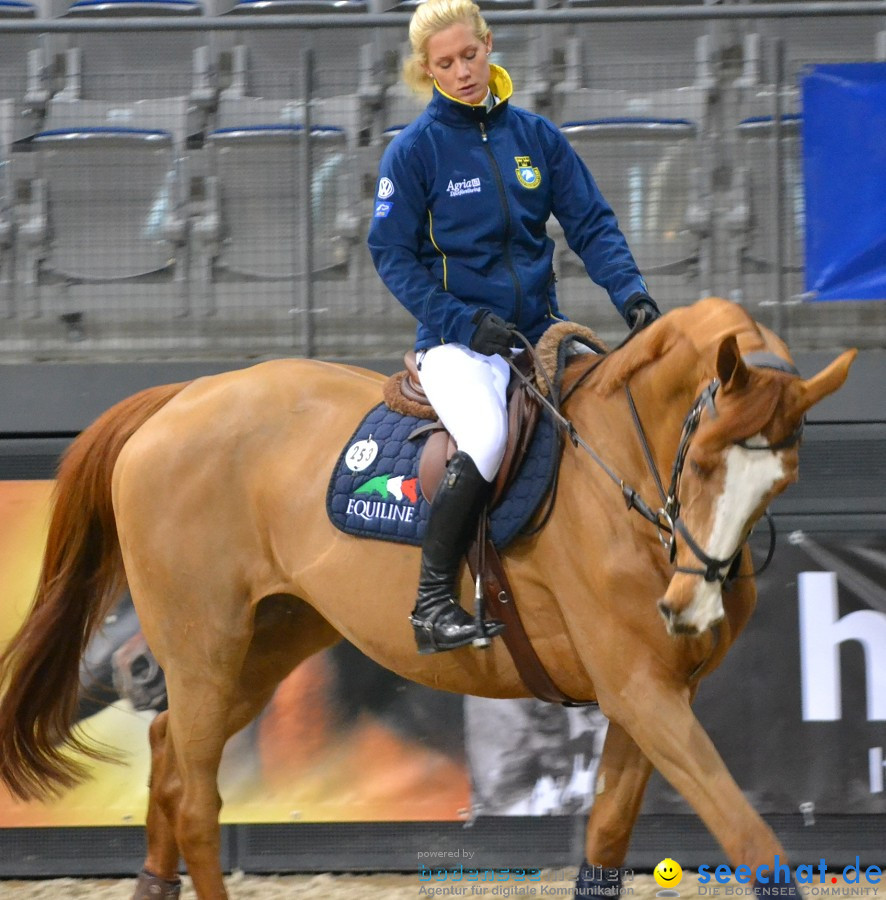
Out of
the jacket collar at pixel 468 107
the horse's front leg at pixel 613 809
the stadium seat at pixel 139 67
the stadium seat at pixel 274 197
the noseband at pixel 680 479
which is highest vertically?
the stadium seat at pixel 139 67

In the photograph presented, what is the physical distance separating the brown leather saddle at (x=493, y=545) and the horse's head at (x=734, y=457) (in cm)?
70

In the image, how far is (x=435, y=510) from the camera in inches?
141

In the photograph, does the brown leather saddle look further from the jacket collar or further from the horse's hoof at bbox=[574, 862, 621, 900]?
the jacket collar

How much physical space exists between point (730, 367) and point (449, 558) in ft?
3.49

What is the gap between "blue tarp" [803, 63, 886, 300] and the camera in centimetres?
512

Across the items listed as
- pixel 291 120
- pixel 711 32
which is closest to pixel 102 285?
pixel 291 120

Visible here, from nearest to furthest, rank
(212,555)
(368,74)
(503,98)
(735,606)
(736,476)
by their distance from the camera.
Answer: (736,476) → (735,606) → (503,98) → (212,555) → (368,74)

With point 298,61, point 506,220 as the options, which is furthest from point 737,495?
point 298,61

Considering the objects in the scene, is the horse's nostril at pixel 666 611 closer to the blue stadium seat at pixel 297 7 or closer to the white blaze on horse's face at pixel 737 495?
the white blaze on horse's face at pixel 737 495

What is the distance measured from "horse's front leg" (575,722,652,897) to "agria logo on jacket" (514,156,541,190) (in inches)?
61.7

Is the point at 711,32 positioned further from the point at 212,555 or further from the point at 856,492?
the point at 212,555

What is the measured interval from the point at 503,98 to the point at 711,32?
6.54 feet

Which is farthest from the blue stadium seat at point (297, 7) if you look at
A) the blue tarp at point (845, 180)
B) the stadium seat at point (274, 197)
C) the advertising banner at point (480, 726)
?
the advertising banner at point (480, 726)

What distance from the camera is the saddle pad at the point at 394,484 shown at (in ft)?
11.8
